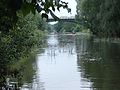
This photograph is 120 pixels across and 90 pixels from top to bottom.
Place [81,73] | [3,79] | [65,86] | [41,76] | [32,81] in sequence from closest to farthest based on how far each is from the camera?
1. [3,79]
2. [65,86]
3. [32,81]
4. [41,76]
5. [81,73]

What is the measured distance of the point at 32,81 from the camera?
61.8ft

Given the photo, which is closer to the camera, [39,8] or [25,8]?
[25,8]

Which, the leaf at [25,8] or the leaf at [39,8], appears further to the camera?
the leaf at [39,8]

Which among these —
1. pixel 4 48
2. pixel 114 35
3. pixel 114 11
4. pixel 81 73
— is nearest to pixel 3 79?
pixel 4 48

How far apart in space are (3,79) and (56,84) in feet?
24.0

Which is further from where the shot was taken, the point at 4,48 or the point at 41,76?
the point at 41,76

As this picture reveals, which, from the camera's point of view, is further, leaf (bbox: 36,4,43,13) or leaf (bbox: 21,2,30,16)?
leaf (bbox: 36,4,43,13)

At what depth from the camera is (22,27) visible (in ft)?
71.5

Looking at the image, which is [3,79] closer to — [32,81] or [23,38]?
[32,81]

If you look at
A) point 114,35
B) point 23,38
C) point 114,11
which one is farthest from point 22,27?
point 114,35

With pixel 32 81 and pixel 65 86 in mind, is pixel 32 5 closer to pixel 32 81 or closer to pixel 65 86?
pixel 65 86

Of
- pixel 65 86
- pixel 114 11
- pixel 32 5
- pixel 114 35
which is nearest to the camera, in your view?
pixel 32 5

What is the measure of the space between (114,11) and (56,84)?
42.8 meters

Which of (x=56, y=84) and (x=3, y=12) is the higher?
(x=3, y=12)
